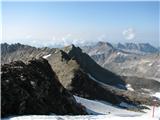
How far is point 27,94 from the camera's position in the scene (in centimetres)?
3319

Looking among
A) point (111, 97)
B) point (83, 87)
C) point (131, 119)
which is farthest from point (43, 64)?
point (111, 97)

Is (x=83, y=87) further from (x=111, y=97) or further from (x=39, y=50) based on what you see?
(x=39, y=50)

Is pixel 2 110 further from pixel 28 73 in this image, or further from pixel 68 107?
pixel 68 107

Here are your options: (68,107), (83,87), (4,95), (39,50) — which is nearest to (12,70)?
(4,95)

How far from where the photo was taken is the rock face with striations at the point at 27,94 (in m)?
30.8

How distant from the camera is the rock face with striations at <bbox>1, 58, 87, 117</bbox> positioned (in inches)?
1212

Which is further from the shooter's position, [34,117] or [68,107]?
[68,107]

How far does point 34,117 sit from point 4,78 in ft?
23.1

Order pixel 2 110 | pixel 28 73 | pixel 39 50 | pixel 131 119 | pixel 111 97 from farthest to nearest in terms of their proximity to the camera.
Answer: pixel 39 50 → pixel 111 97 → pixel 28 73 → pixel 2 110 → pixel 131 119

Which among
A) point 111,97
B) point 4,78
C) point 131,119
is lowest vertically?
point 111,97

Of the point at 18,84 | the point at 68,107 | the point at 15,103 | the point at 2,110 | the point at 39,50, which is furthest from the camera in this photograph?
the point at 39,50

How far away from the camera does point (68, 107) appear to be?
44.9 meters

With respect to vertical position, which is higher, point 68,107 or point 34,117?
point 34,117

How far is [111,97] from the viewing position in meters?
109
